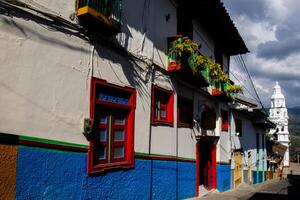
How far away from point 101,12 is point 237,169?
1371cm

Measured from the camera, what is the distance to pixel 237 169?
60.5 feet

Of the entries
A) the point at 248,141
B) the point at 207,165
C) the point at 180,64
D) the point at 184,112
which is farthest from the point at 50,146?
the point at 248,141

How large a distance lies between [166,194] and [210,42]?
801 centimetres

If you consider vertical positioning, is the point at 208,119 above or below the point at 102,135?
above

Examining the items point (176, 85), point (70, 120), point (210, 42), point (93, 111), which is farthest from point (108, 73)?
point (210, 42)

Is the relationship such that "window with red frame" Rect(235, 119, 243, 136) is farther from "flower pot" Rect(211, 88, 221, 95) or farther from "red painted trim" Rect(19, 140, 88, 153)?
"red painted trim" Rect(19, 140, 88, 153)

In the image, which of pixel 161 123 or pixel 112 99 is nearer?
pixel 112 99

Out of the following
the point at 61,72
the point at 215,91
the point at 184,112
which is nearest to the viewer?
the point at 61,72

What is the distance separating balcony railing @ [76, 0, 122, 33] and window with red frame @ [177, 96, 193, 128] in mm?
4522

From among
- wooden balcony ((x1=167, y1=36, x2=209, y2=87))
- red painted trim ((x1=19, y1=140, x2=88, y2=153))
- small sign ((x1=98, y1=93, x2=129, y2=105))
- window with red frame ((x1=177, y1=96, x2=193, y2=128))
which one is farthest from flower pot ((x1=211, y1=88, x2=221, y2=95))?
red painted trim ((x1=19, y1=140, x2=88, y2=153))

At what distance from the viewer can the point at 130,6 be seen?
8555mm

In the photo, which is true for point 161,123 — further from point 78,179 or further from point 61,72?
point 61,72

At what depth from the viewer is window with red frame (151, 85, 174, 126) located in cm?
964

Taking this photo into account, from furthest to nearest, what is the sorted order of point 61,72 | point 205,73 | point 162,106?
point 205,73, point 162,106, point 61,72
